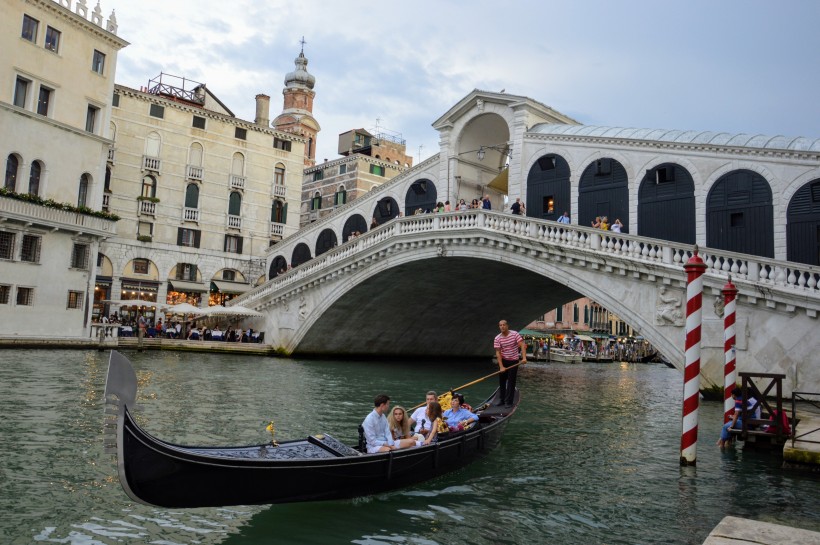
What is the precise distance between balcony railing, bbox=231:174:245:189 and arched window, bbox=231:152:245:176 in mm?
292

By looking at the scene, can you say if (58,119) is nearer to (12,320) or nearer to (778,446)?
(12,320)

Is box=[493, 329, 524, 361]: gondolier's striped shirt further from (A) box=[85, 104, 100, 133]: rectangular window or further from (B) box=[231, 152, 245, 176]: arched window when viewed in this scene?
(B) box=[231, 152, 245, 176]: arched window

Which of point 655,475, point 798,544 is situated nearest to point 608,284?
point 655,475

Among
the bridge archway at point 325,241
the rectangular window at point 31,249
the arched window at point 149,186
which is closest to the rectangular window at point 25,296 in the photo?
the rectangular window at point 31,249

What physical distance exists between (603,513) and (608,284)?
10149 millimetres

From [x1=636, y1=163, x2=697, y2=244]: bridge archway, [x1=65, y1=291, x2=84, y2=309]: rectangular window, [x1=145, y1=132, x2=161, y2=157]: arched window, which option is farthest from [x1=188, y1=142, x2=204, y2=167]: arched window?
[x1=636, y1=163, x2=697, y2=244]: bridge archway

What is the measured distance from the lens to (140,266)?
29281 mm

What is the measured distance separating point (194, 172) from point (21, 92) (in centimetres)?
917

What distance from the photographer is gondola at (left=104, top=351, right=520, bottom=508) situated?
15.1 ft

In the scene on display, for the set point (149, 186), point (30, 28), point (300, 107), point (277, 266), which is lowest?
point (277, 266)

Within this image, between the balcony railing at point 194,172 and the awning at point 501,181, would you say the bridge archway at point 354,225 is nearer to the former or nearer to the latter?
the awning at point 501,181

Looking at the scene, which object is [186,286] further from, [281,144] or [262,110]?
[262,110]

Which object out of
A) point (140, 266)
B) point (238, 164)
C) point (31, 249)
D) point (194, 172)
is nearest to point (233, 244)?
point (194, 172)

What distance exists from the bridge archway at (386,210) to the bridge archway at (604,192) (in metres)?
8.59
